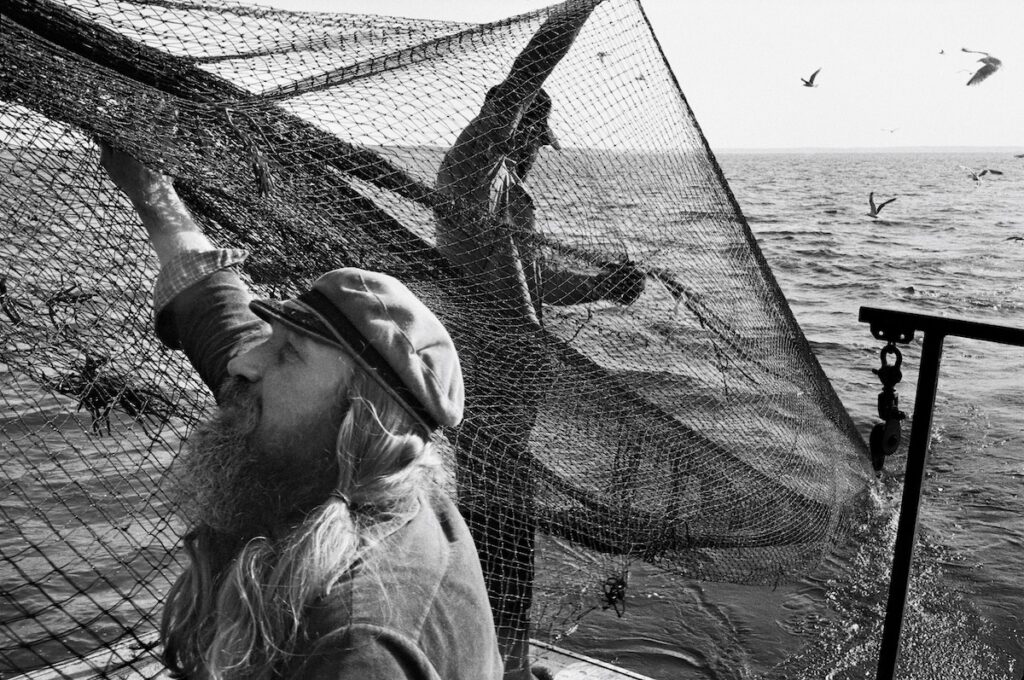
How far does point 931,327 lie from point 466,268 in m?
1.57

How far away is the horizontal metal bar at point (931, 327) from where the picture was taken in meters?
2.31

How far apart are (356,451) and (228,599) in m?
0.29

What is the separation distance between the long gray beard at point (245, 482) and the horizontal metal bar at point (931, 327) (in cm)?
180

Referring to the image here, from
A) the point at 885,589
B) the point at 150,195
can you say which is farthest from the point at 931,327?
the point at 885,589

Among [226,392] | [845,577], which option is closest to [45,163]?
[226,392]

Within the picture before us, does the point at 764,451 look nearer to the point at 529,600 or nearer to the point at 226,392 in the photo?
the point at 529,600

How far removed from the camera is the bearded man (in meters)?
1.26

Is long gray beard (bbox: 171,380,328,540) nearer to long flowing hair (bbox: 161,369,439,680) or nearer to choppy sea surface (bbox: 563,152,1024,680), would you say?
long flowing hair (bbox: 161,369,439,680)

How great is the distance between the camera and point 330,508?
4.38 feet

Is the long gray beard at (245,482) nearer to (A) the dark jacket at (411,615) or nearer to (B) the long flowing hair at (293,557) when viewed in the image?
(B) the long flowing hair at (293,557)

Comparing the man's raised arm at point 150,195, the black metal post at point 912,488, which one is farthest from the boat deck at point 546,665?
the man's raised arm at point 150,195

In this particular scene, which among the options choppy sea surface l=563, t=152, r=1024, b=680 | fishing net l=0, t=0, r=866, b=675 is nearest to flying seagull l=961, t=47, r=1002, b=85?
choppy sea surface l=563, t=152, r=1024, b=680

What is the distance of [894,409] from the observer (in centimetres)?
307

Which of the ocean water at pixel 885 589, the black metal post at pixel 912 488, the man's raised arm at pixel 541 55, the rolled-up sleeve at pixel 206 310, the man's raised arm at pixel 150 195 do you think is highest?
the man's raised arm at pixel 541 55
